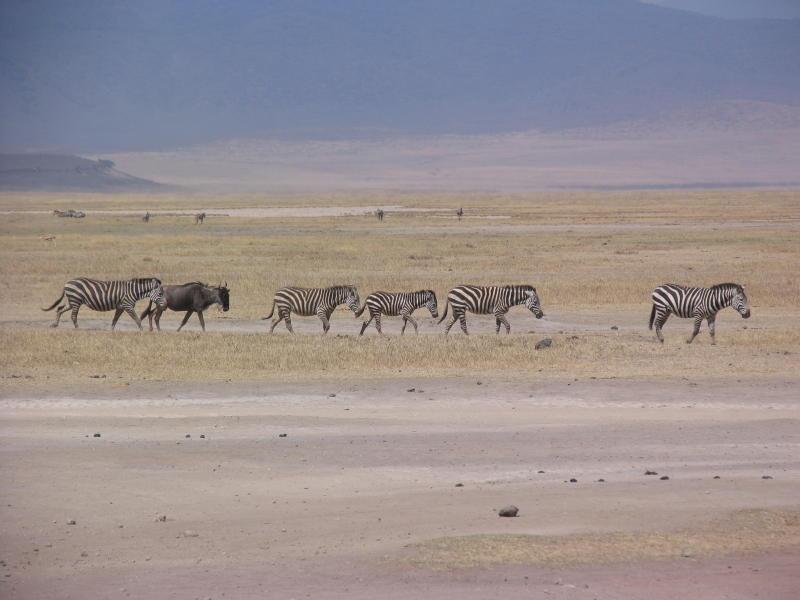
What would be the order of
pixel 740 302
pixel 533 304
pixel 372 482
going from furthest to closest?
pixel 533 304 → pixel 740 302 → pixel 372 482

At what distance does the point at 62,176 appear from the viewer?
5428 inches

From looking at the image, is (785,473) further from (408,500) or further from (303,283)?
(303,283)

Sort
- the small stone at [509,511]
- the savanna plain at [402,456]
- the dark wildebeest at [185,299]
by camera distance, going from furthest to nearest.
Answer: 1. the dark wildebeest at [185,299]
2. the small stone at [509,511]
3. the savanna plain at [402,456]

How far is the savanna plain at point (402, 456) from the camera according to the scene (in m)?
8.44

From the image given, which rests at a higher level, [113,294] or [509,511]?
[113,294]

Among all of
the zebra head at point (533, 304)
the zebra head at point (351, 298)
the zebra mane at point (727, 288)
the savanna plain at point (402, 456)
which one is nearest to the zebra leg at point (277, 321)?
the savanna plain at point (402, 456)

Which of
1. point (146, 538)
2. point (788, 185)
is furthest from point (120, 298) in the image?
point (788, 185)

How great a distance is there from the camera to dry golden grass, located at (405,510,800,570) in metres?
8.54

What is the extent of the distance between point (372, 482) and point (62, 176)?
13240 centimetres

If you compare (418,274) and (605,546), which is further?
(418,274)

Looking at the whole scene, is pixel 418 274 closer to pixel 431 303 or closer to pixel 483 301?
pixel 431 303

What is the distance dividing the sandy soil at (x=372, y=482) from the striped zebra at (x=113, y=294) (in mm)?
6180

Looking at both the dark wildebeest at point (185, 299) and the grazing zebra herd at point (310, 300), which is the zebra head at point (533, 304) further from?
the dark wildebeest at point (185, 299)

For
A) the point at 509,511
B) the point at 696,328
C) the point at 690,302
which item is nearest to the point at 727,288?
the point at 690,302
